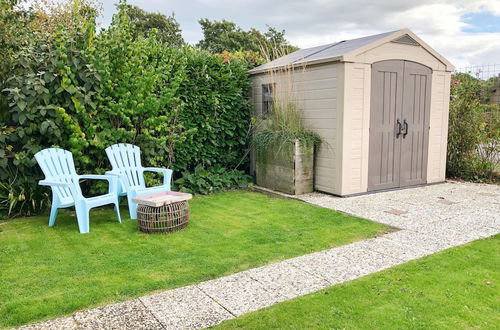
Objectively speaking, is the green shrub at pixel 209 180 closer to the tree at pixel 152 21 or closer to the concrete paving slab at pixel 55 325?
the concrete paving slab at pixel 55 325

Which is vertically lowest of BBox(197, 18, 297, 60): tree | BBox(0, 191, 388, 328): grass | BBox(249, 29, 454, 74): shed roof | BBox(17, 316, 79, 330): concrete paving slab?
BBox(0, 191, 388, 328): grass

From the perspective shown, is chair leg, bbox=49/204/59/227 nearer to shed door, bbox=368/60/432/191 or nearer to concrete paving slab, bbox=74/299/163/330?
concrete paving slab, bbox=74/299/163/330

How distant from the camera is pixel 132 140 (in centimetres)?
504

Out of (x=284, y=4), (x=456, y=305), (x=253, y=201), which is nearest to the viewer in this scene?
(x=456, y=305)

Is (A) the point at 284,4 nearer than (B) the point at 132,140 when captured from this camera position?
No

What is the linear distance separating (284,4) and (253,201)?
5.01 m

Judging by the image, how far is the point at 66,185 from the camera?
3809 millimetres

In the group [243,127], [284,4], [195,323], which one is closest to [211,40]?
[284,4]

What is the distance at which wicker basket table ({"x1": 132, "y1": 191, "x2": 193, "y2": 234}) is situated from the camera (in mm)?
3871

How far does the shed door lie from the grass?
61.0 inches

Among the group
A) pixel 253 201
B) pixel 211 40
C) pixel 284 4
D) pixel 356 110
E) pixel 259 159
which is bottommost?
pixel 253 201

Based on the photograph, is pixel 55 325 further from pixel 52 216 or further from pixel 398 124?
pixel 398 124

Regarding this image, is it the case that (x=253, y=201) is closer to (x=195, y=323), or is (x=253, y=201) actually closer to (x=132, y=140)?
(x=132, y=140)

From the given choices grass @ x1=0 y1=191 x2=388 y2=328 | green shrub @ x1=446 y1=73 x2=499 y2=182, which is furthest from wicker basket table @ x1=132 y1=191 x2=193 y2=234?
green shrub @ x1=446 y1=73 x2=499 y2=182
